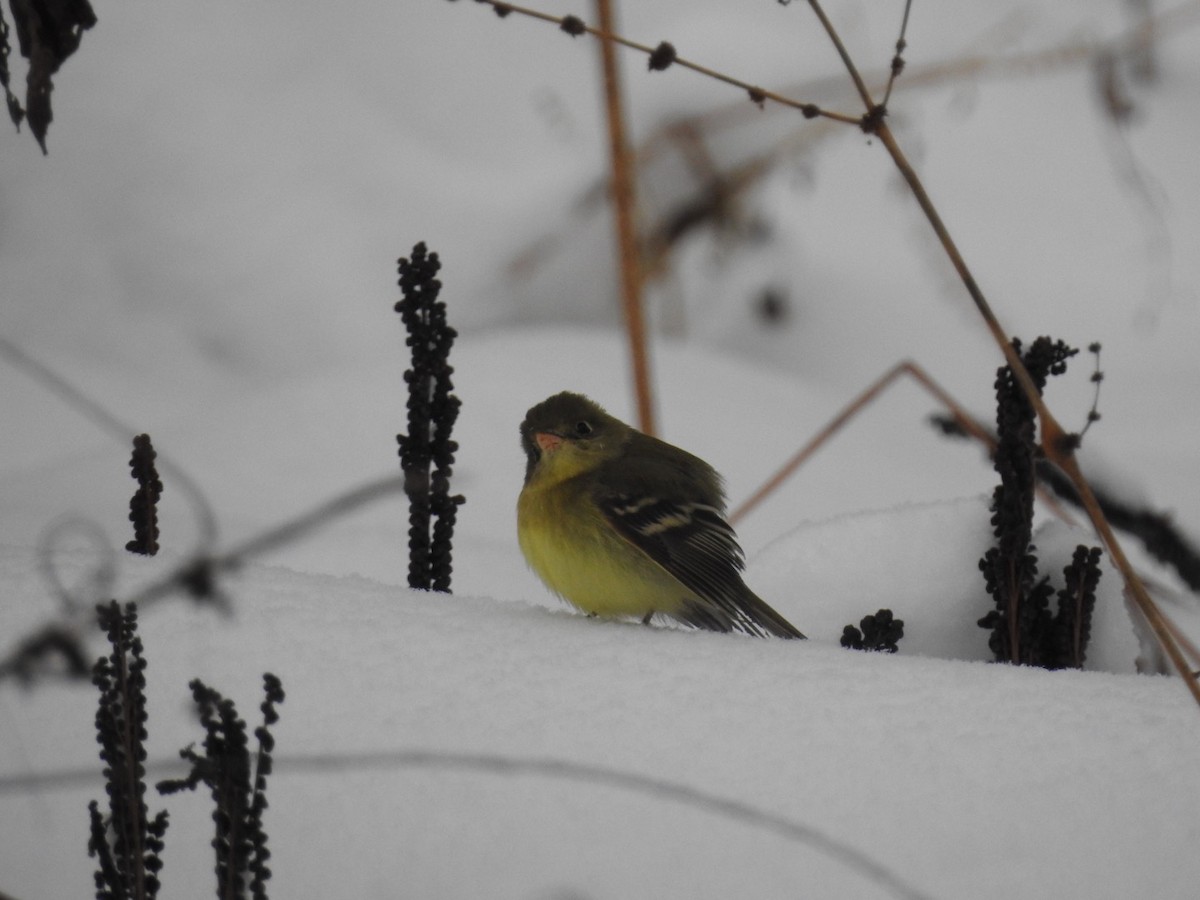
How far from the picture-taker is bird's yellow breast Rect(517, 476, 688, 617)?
2.86 metres

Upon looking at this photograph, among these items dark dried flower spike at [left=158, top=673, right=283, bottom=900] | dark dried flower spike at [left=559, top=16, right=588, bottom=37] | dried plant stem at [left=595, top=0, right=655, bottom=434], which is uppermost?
dried plant stem at [left=595, top=0, right=655, bottom=434]

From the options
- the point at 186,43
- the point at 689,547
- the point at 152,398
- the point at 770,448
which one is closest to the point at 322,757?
the point at 689,547

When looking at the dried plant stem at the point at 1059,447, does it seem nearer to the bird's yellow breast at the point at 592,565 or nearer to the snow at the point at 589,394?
the snow at the point at 589,394

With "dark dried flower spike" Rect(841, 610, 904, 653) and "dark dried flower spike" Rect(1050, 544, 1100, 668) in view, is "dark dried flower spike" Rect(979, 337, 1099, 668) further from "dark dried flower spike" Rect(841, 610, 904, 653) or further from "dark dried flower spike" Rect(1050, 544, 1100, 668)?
"dark dried flower spike" Rect(841, 610, 904, 653)

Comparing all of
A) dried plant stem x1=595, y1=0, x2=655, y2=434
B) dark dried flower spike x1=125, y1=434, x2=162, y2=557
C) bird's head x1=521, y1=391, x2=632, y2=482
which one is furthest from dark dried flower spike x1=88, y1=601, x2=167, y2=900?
dried plant stem x1=595, y1=0, x2=655, y2=434

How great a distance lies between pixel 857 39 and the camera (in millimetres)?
6195

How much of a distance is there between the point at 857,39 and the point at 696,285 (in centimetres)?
124

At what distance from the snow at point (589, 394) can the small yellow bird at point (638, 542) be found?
14cm

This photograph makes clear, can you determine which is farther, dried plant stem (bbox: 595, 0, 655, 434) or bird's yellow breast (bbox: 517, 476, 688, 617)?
dried plant stem (bbox: 595, 0, 655, 434)

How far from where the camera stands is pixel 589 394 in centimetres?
471

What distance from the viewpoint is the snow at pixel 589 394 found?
1.70 metres

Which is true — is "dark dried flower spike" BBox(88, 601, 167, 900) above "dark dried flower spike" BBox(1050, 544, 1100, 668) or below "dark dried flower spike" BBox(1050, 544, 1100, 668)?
below

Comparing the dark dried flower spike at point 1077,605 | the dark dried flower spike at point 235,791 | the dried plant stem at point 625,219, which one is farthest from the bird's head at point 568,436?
the dark dried flower spike at point 235,791

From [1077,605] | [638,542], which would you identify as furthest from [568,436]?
[1077,605]
